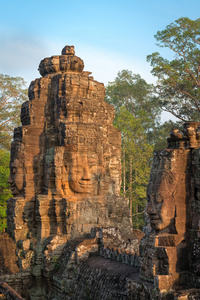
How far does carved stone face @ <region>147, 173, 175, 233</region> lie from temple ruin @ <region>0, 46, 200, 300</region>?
0.6 inches

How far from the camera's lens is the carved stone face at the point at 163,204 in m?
5.86

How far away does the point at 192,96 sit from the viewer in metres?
20.5

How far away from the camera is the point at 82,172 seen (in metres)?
10.4

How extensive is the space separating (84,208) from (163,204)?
4.63m

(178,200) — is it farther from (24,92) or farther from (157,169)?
(24,92)

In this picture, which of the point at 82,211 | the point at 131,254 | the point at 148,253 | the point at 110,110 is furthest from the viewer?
the point at 110,110

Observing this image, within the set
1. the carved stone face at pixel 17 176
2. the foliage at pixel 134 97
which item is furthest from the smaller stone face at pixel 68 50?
the foliage at pixel 134 97

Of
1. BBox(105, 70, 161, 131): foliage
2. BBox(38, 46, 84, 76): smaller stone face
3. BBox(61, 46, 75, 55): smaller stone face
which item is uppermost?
BBox(105, 70, 161, 131): foliage

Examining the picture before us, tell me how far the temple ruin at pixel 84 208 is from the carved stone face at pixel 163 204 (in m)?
0.02

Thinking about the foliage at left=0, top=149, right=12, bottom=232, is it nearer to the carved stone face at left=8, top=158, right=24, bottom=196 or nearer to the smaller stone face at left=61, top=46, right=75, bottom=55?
the carved stone face at left=8, top=158, right=24, bottom=196

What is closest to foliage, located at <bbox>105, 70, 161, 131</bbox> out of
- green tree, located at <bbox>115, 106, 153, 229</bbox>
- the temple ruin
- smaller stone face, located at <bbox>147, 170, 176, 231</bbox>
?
green tree, located at <bbox>115, 106, 153, 229</bbox>

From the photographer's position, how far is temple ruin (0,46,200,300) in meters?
5.80

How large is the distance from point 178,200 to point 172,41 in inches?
A: 639

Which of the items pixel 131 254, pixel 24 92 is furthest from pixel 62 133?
pixel 24 92
